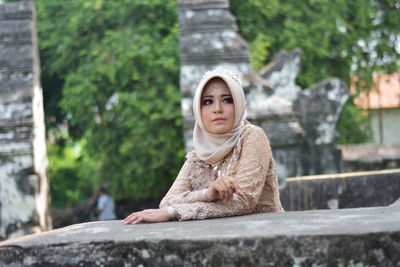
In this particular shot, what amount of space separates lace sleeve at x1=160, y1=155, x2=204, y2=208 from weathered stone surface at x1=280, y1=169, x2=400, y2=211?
176cm

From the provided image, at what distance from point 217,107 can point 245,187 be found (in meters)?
0.43

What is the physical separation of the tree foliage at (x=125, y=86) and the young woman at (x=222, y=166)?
4.37 meters

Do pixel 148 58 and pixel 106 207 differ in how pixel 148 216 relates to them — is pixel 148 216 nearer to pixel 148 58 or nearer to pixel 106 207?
pixel 148 58

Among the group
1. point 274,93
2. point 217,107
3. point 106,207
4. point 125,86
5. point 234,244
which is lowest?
point 106,207

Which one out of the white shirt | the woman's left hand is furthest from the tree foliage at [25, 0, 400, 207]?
the woman's left hand

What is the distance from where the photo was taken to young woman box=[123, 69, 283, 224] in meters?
2.44

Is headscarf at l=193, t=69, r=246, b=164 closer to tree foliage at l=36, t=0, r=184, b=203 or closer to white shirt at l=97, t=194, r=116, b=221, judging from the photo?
tree foliage at l=36, t=0, r=184, b=203

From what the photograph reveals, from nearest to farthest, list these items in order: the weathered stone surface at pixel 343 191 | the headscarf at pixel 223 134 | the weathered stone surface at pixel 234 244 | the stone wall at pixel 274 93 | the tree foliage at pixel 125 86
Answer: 1. the weathered stone surface at pixel 234 244
2. the headscarf at pixel 223 134
3. the weathered stone surface at pixel 343 191
4. the stone wall at pixel 274 93
5. the tree foliage at pixel 125 86

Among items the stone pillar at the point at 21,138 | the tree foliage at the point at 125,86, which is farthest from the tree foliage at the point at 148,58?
the stone pillar at the point at 21,138

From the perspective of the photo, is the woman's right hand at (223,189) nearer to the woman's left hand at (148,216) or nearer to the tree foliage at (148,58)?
the woman's left hand at (148,216)

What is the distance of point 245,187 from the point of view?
2457mm

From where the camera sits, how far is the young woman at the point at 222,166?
96.0 inches

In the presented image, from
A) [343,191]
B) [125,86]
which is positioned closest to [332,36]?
[125,86]

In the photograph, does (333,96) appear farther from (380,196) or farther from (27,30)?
(27,30)
